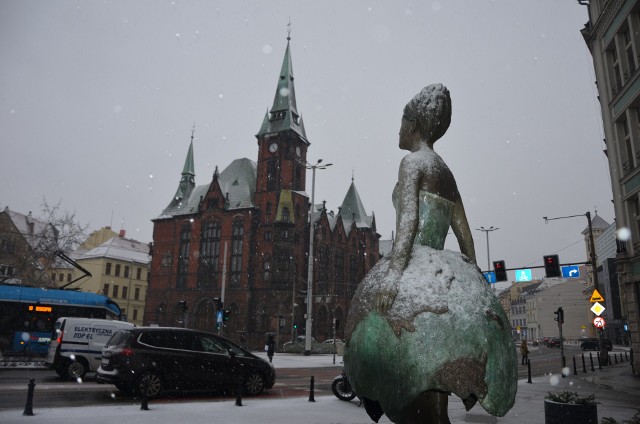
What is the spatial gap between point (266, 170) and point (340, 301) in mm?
17928

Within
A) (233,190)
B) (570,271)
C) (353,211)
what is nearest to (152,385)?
(570,271)

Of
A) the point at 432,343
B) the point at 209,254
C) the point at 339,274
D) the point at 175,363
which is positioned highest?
the point at 209,254

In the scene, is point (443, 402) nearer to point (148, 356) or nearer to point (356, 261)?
point (148, 356)

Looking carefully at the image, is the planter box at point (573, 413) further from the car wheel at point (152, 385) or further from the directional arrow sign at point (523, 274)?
the directional arrow sign at point (523, 274)

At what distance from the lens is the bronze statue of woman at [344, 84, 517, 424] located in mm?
3057

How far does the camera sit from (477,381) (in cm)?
304

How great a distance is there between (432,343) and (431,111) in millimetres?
2098

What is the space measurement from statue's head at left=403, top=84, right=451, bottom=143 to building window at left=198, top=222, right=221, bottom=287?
5055 cm

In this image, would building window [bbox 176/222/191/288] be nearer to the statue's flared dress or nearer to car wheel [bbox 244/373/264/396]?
car wheel [bbox 244/373/264/396]

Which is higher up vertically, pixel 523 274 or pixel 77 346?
pixel 523 274

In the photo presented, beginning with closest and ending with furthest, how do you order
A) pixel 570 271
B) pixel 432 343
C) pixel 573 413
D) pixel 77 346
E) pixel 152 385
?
pixel 432 343 < pixel 573 413 < pixel 152 385 < pixel 77 346 < pixel 570 271

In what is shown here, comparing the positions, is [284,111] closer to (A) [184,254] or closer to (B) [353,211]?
(B) [353,211]

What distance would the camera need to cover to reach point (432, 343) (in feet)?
10.1

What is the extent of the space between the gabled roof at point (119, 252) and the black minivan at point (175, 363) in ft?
207
